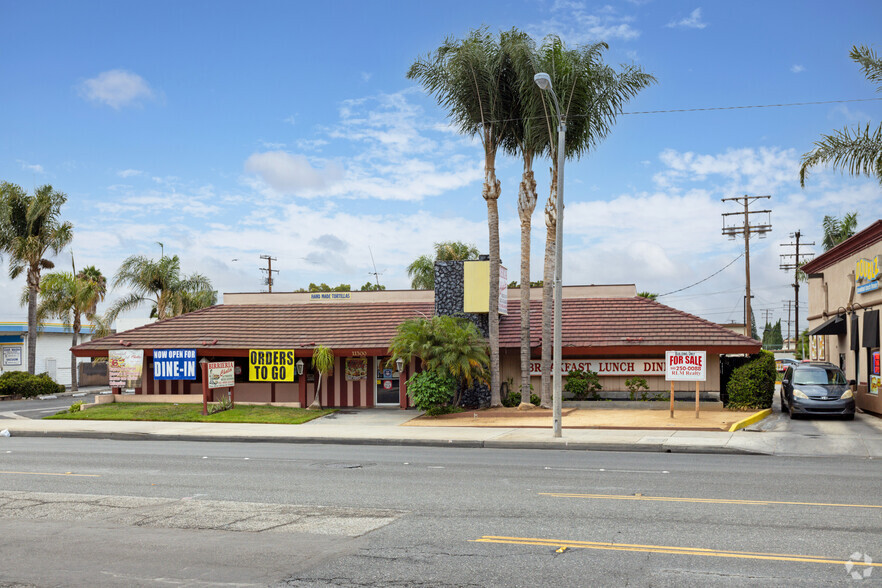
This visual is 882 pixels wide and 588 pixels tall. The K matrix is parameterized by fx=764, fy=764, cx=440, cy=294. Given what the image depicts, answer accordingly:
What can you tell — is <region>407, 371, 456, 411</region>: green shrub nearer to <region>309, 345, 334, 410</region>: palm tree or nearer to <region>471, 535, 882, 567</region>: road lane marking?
<region>309, 345, 334, 410</region>: palm tree

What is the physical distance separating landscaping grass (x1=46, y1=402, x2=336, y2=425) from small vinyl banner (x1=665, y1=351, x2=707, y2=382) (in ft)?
38.2

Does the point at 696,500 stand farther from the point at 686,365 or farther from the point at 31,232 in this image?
the point at 31,232

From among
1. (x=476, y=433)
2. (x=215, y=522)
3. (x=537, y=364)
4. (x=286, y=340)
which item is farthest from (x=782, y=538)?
(x=286, y=340)

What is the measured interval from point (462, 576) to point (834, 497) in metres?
6.52

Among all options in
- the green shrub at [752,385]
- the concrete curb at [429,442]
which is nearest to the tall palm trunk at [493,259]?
the concrete curb at [429,442]

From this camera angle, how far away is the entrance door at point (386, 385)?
95.1 ft

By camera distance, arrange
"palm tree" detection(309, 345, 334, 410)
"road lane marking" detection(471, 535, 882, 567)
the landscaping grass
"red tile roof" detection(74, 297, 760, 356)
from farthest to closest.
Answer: "palm tree" detection(309, 345, 334, 410) < "red tile roof" detection(74, 297, 760, 356) < the landscaping grass < "road lane marking" detection(471, 535, 882, 567)

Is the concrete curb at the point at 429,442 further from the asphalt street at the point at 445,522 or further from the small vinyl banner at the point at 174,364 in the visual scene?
the small vinyl banner at the point at 174,364

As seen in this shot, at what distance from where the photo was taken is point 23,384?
39844 mm

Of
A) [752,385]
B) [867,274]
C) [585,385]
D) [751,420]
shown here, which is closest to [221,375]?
[585,385]

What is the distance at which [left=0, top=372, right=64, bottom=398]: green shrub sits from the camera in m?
39.7

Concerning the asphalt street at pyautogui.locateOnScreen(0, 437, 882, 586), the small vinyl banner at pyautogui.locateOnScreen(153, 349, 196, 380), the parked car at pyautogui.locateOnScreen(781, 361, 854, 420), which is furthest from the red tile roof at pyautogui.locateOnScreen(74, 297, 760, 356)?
the asphalt street at pyautogui.locateOnScreen(0, 437, 882, 586)

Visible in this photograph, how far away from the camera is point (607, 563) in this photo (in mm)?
7391

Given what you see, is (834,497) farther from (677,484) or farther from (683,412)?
(683,412)
